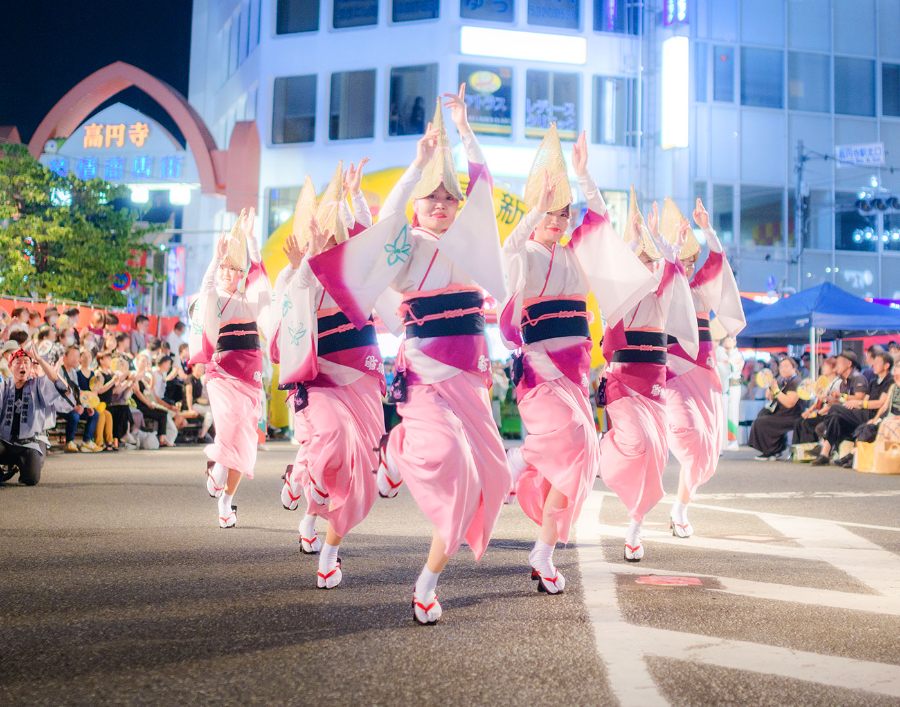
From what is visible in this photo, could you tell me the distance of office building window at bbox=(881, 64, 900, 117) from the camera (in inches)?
1369

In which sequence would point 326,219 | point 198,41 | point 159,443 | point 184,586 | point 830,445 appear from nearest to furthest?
1. point 184,586
2. point 326,219
3. point 830,445
4. point 159,443
5. point 198,41

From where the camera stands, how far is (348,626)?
4.57 m

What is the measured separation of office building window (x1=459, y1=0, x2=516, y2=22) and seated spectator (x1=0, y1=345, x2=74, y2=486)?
20991 mm

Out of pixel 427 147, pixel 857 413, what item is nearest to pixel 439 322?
pixel 427 147

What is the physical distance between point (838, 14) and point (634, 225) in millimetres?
29978

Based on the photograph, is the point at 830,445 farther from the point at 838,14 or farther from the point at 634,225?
the point at 838,14

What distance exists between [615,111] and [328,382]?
2608 centimetres

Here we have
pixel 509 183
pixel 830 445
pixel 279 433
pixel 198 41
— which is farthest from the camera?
pixel 198 41

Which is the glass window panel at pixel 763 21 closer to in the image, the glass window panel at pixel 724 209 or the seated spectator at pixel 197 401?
the glass window panel at pixel 724 209

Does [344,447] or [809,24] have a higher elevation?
[809,24]

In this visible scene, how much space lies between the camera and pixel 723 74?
33094 millimetres

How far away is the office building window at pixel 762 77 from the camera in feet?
109

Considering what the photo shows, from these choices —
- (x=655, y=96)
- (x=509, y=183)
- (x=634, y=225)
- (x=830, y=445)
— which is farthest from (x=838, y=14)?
(x=634, y=225)

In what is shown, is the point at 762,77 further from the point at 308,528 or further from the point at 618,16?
the point at 308,528
